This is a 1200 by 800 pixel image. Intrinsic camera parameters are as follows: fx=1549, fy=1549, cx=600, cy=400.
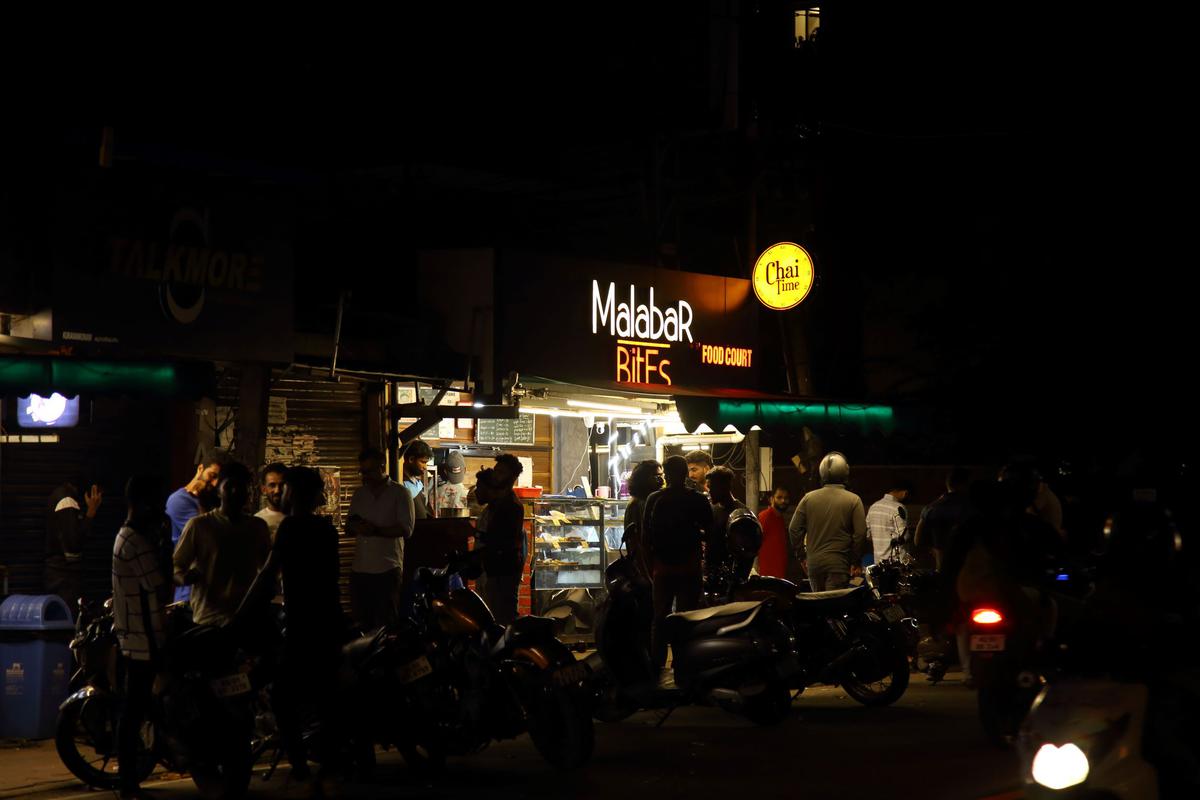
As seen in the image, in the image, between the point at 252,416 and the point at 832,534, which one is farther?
the point at 832,534

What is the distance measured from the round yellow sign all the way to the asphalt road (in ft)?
30.0

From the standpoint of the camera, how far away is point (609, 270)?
774 inches

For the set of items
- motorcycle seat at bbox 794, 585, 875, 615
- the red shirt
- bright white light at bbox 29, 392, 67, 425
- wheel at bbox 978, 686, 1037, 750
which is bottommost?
wheel at bbox 978, 686, 1037, 750

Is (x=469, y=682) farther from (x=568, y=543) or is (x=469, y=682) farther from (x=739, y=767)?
(x=568, y=543)

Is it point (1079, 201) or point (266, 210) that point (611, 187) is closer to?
point (266, 210)

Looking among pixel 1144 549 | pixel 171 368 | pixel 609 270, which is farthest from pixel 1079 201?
pixel 1144 549

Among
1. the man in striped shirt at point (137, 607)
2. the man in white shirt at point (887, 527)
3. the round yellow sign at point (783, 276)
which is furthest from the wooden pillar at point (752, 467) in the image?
the man in striped shirt at point (137, 607)

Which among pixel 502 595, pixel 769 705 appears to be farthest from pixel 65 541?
pixel 769 705

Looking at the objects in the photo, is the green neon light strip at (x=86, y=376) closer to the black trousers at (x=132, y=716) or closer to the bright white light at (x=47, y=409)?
the bright white light at (x=47, y=409)

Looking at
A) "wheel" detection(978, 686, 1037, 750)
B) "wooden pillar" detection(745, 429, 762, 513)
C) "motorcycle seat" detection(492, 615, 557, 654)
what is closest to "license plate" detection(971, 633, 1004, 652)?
"wheel" detection(978, 686, 1037, 750)

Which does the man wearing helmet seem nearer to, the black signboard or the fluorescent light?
the fluorescent light

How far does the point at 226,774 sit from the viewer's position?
31.0 feet

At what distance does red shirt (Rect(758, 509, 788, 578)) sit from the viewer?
1759 cm

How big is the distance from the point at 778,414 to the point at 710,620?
7.19 metres
